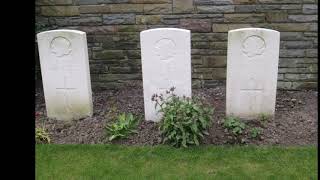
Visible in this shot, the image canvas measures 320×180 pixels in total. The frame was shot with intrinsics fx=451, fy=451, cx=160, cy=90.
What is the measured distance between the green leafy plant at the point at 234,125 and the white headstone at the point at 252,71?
33 centimetres

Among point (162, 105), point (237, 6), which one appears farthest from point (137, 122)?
point (237, 6)

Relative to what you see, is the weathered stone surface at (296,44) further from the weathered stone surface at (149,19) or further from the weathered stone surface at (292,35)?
the weathered stone surface at (149,19)

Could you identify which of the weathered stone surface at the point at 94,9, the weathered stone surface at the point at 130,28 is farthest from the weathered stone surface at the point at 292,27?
the weathered stone surface at the point at 94,9

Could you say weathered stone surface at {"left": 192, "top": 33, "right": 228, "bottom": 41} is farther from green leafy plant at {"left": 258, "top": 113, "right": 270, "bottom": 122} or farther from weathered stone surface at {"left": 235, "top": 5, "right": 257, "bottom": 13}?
green leafy plant at {"left": 258, "top": 113, "right": 270, "bottom": 122}

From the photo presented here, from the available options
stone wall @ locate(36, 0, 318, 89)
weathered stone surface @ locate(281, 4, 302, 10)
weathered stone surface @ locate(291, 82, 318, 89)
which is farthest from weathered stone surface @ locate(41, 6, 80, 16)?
weathered stone surface @ locate(291, 82, 318, 89)

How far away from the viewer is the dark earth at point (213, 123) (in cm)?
482

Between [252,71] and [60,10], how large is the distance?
2.95 m

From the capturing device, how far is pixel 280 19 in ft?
20.4

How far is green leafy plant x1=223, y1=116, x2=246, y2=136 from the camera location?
4.79 metres

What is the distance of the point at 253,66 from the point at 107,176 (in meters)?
2.09

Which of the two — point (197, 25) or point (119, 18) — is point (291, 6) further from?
point (119, 18)

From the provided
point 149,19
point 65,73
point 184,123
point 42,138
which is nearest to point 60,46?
point 65,73

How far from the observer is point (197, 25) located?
632 centimetres

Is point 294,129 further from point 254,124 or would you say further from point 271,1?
point 271,1
